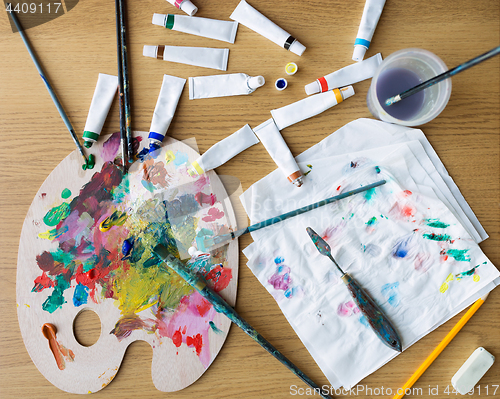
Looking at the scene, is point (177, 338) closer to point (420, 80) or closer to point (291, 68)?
point (291, 68)

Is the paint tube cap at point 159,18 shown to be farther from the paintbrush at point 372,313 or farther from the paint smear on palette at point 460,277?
the paint smear on palette at point 460,277

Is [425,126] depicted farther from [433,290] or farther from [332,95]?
[433,290]

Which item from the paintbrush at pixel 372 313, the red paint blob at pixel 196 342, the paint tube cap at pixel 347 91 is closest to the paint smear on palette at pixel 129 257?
the red paint blob at pixel 196 342

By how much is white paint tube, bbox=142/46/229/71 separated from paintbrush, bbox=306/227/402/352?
451mm

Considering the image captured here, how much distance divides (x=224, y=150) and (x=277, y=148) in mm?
122

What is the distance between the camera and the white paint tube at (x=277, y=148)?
0.75 m

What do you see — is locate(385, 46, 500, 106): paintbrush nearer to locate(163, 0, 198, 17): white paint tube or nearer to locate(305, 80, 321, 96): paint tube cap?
locate(305, 80, 321, 96): paint tube cap

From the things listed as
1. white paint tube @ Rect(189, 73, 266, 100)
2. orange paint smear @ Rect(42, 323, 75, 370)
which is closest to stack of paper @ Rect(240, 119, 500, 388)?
white paint tube @ Rect(189, 73, 266, 100)

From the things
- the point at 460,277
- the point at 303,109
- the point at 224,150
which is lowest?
the point at 460,277

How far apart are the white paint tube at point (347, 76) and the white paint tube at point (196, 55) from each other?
208mm

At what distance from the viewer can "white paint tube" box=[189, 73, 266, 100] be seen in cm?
76

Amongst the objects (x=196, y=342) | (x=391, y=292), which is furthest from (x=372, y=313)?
(x=196, y=342)

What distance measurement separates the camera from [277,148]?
2.47 feet

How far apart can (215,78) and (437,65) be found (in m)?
0.48
